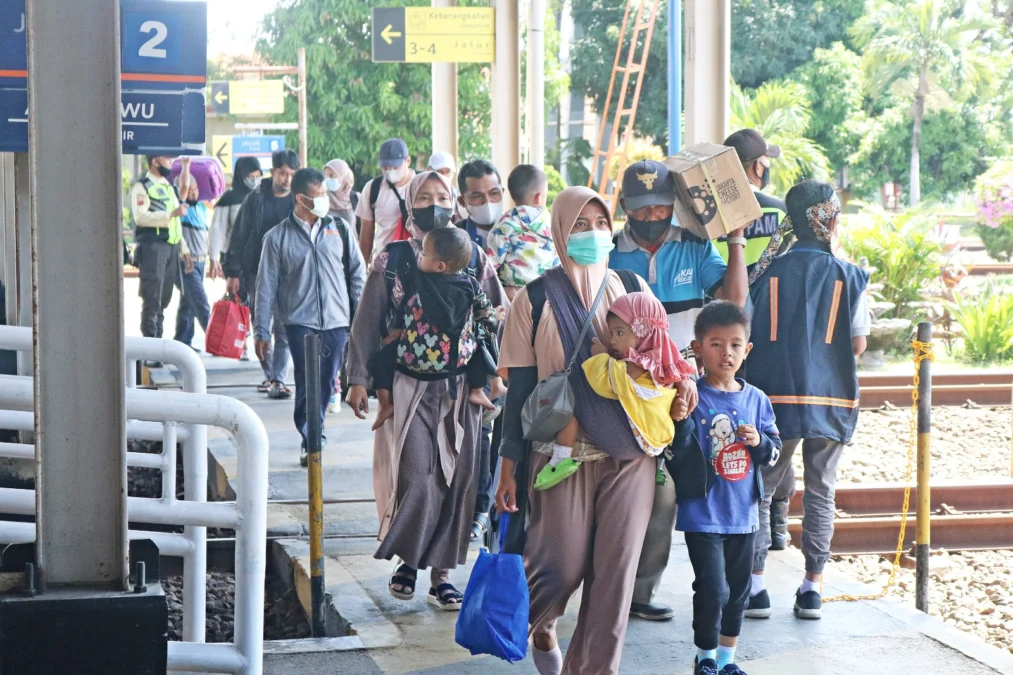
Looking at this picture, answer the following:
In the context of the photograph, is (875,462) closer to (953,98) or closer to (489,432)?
(489,432)

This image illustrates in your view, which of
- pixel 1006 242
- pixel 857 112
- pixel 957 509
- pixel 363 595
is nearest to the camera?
pixel 363 595

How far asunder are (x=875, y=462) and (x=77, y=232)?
28.7ft

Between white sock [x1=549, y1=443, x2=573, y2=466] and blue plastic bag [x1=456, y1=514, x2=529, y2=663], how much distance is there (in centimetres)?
35

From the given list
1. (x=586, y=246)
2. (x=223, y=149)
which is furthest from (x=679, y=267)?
(x=223, y=149)

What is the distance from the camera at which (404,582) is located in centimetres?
618

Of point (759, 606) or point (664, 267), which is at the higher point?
point (664, 267)

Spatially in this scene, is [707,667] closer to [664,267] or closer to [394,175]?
[664,267]

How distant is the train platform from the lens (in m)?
5.43

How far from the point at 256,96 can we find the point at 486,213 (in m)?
30.1

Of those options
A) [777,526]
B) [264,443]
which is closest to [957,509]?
[777,526]

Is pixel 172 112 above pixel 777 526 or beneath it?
above

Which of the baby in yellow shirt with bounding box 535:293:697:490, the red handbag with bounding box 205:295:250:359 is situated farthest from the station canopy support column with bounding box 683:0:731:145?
the red handbag with bounding box 205:295:250:359

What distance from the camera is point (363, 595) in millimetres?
6406

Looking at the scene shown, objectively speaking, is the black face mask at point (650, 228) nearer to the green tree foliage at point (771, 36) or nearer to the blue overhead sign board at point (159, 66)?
the blue overhead sign board at point (159, 66)
